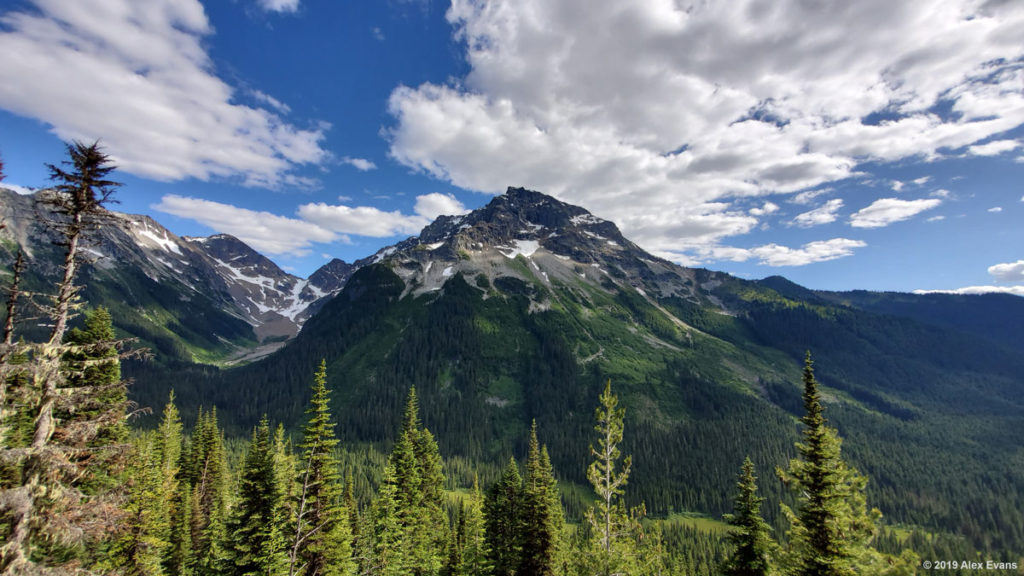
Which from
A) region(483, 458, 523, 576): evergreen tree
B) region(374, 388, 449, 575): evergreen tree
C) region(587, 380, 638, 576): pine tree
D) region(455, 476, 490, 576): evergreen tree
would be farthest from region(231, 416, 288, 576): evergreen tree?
region(587, 380, 638, 576): pine tree

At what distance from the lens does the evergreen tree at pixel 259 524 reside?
30406mm

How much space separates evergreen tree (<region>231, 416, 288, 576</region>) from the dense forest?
0.43 feet

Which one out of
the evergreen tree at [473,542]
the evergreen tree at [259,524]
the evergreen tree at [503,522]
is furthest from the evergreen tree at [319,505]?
the evergreen tree at [473,542]

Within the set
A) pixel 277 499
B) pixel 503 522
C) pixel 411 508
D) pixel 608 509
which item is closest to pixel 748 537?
pixel 608 509

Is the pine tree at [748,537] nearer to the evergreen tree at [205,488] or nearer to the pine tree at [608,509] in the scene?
the pine tree at [608,509]

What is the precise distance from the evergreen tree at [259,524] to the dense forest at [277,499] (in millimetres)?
131

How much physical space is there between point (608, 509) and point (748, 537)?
12916mm

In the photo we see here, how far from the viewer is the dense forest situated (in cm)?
1493

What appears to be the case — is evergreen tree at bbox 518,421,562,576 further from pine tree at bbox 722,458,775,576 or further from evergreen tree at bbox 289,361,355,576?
evergreen tree at bbox 289,361,355,576

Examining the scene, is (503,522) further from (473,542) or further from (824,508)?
(824,508)

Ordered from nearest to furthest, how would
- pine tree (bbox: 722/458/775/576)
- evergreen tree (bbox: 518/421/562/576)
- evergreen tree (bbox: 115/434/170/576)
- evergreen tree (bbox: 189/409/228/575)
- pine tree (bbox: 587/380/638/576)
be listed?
1. pine tree (bbox: 587/380/638/576)
2. pine tree (bbox: 722/458/775/576)
3. evergreen tree (bbox: 115/434/170/576)
4. evergreen tree (bbox: 518/421/562/576)
5. evergreen tree (bbox: 189/409/228/575)

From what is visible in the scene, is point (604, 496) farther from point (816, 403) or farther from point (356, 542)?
point (356, 542)

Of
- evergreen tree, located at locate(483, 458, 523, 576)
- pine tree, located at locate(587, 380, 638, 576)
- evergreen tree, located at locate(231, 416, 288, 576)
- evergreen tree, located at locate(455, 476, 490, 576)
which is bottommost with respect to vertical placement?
evergreen tree, located at locate(455, 476, 490, 576)

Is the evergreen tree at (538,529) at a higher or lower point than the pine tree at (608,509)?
lower
